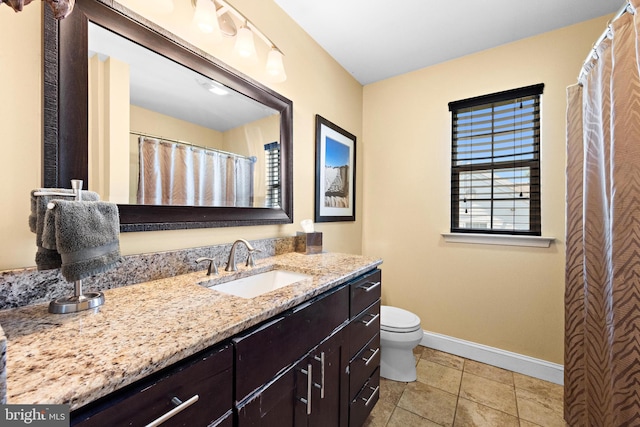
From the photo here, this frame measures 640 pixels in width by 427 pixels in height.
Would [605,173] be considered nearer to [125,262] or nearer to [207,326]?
[207,326]

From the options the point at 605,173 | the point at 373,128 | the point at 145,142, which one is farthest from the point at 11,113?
the point at 373,128

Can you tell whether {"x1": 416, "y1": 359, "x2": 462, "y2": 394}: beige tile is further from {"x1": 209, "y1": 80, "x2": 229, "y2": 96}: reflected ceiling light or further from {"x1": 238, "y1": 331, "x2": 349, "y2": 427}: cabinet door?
{"x1": 209, "y1": 80, "x2": 229, "y2": 96}: reflected ceiling light

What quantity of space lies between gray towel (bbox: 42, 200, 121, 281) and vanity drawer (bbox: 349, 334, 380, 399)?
44.1 inches

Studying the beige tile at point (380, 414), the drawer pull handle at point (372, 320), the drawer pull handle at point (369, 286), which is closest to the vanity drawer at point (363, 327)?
the drawer pull handle at point (372, 320)

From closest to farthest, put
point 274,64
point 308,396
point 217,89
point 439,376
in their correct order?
point 308,396 → point 217,89 → point 274,64 → point 439,376

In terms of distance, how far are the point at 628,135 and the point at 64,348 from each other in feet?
6.15

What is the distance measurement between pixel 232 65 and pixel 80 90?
730 mm

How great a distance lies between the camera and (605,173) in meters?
1.16

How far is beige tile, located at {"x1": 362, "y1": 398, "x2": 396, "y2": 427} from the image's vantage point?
152 centimetres

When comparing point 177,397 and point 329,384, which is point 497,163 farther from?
point 177,397

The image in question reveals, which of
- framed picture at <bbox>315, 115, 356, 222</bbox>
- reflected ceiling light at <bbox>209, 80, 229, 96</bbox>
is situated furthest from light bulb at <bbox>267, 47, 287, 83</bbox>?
framed picture at <bbox>315, 115, 356, 222</bbox>

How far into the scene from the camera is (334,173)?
222 cm

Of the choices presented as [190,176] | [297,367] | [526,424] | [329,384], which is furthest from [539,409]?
[190,176]

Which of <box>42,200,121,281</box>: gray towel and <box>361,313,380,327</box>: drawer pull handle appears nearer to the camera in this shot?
<box>42,200,121,281</box>: gray towel
